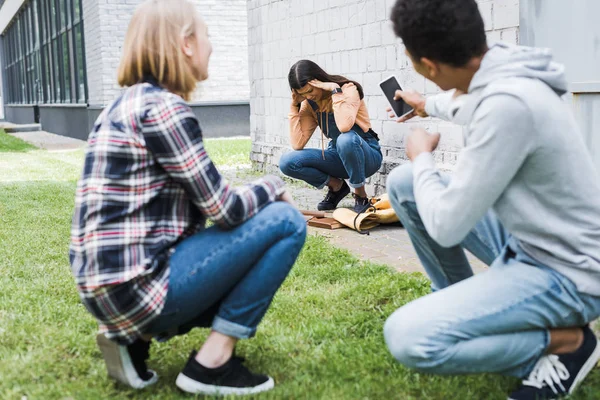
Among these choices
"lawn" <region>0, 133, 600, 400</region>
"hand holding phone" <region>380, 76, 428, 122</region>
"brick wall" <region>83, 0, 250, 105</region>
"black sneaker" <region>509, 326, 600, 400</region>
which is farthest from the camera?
"brick wall" <region>83, 0, 250, 105</region>

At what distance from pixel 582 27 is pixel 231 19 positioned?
1354 centimetres

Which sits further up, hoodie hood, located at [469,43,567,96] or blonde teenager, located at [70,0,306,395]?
hoodie hood, located at [469,43,567,96]

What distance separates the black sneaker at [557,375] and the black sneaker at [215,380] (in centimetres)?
86

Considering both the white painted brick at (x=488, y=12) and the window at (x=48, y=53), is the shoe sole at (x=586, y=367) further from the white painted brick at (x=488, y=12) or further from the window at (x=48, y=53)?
the window at (x=48, y=53)

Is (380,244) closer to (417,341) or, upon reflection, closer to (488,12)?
(488,12)

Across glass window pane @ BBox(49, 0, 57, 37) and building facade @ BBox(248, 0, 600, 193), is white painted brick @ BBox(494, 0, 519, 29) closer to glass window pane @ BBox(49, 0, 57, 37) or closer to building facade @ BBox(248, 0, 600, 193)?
building facade @ BBox(248, 0, 600, 193)

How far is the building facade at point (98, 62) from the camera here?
16.1 meters

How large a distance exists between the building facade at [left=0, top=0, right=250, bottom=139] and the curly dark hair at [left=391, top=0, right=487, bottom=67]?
9592mm

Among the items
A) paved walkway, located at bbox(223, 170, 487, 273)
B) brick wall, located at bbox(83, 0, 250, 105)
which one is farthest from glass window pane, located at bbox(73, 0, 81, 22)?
paved walkway, located at bbox(223, 170, 487, 273)

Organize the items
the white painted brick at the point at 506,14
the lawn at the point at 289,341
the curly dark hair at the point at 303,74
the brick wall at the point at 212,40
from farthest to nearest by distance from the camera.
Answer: the brick wall at the point at 212,40, the curly dark hair at the point at 303,74, the white painted brick at the point at 506,14, the lawn at the point at 289,341

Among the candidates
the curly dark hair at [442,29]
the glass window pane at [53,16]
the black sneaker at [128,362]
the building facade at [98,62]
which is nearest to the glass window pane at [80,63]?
the building facade at [98,62]

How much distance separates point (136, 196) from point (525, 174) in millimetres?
1141

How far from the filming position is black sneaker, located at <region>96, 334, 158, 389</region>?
2426 mm

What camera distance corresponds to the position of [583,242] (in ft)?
6.93
